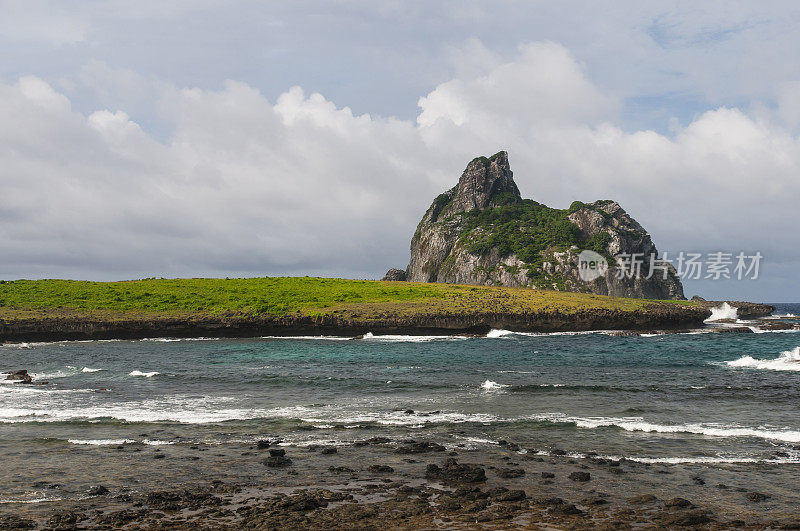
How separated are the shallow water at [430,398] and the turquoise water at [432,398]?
109mm

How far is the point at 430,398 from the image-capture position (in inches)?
1404

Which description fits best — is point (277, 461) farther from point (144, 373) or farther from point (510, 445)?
point (144, 373)

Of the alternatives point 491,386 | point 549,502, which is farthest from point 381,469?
point 491,386

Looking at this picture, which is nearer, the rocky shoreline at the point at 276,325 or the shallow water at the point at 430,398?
the shallow water at the point at 430,398

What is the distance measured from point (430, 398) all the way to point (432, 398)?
12 cm

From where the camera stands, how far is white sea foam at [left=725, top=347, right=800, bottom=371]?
157ft

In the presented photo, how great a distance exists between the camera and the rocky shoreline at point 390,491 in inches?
593

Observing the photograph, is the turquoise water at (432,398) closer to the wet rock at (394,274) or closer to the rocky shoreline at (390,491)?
the rocky shoreline at (390,491)

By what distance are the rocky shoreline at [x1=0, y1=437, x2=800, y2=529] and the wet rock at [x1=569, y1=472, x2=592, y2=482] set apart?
33 mm

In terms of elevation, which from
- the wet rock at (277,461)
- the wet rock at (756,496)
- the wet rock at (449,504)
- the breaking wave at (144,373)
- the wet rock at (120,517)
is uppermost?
the wet rock at (756,496)

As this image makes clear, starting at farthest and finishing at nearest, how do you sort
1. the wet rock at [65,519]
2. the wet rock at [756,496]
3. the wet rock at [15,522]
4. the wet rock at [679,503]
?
the wet rock at [756,496], the wet rock at [679,503], the wet rock at [65,519], the wet rock at [15,522]

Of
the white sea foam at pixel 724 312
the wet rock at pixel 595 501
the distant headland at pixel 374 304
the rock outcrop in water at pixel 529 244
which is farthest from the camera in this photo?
the rock outcrop in water at pixel 529 244

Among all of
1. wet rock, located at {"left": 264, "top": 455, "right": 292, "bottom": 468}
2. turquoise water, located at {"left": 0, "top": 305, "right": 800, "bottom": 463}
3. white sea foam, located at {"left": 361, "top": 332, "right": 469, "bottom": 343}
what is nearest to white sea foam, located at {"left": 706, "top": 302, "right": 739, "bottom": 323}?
turquoise water, located at {"left": 0, "top": 305, "right": 800, "bottom": 463}

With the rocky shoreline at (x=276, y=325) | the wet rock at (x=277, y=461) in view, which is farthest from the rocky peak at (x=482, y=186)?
the wet rock at (x=277, y=461)
